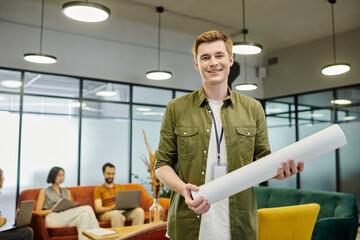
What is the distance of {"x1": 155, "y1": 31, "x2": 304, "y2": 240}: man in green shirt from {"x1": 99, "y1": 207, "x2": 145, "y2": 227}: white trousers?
3.87 meters

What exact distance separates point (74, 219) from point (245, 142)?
13.3 ft

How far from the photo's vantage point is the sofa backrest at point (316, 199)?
3785 mm

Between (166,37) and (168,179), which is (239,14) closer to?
(166,37)

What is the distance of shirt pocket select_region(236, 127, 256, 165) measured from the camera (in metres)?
1.32

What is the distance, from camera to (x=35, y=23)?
6.26 m

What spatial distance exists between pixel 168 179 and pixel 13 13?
5759mm

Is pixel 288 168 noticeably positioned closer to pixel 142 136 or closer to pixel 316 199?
pixel 316 199

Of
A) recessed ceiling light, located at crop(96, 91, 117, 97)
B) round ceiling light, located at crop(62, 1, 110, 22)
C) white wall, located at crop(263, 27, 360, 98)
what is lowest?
recessed ceiling light, located at crop(96, 91, 117, 97)

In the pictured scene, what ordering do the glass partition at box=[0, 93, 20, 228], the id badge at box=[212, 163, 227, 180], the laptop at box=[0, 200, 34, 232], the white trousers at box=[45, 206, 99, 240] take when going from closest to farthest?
1. the id badge at box=[212, 163, 227, 180]
2. the laptop at box=[0, 200, 34, 232]
3. the white trousers at box=[45, 206, 99, 240]
4. the glass partition at box=[0, 93, 20, 228]

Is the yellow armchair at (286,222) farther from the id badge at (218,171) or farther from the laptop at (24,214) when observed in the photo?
the laptop at (24,214)

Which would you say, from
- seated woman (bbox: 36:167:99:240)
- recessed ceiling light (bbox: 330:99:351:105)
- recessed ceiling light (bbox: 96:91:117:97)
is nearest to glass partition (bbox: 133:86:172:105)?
recessed ceiling light (bbox: 96:91:117:97)

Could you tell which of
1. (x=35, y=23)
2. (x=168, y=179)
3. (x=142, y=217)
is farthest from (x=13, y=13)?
(x=168, y=179)

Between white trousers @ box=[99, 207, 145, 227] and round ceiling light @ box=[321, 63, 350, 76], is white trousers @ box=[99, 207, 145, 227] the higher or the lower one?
the lower one

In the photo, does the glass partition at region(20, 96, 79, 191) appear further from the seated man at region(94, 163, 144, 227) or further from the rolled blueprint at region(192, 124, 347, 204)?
the rolled blueprint at region(192, 124, 347, 204)
